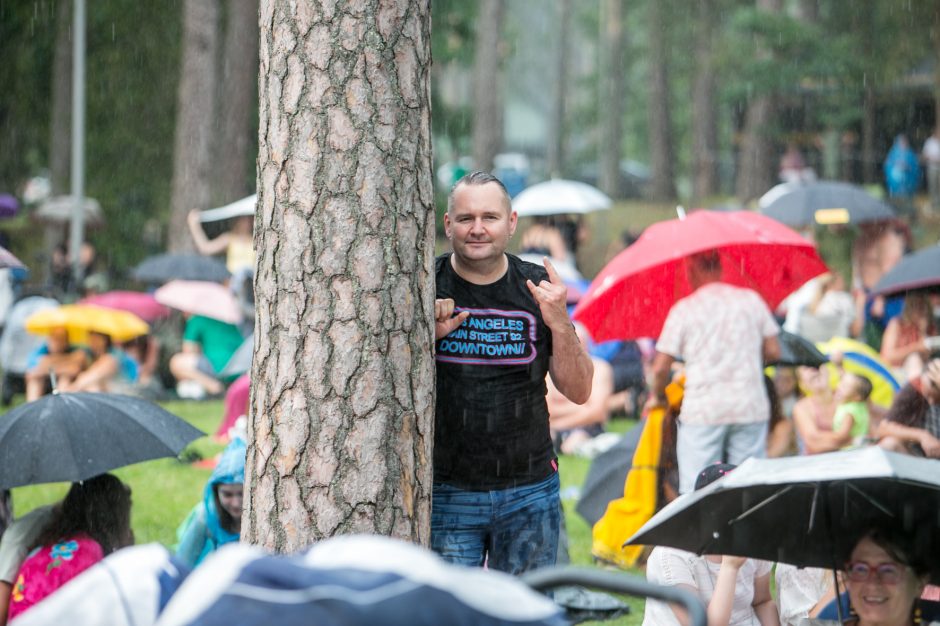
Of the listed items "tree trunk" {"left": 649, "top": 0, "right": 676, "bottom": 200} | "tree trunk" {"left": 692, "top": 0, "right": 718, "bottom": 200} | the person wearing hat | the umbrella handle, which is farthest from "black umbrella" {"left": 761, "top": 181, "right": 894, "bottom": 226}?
"tree trunk" {"left": 649, "top": 0, "right": 676, "bottom": 200}

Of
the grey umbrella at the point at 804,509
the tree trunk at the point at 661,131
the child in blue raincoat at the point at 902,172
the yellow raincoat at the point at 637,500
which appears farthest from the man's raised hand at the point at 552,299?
the tree trunk at the point at 661,131

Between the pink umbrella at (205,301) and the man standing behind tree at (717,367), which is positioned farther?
the pink umbrella at (205,301)

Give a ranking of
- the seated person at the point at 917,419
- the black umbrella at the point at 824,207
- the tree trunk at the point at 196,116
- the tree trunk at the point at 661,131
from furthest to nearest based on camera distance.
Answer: the tree trunk at the point at 661,131, the tree trunk at the point at 196,116, the black umbrella at the point at 824,207, the seated person at the point at 917,419

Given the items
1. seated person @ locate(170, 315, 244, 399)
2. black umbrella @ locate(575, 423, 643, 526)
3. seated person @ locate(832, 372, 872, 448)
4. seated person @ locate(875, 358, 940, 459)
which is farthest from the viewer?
seated person @ locate(170, 315, 244, 399)

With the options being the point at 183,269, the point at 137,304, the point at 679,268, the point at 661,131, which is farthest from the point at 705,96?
the point at 679,268

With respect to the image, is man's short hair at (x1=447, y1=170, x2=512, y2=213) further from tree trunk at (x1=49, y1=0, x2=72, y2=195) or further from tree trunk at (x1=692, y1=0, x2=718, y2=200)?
tree trunk at (x1=692, y1=0, x2=718, y2=200)

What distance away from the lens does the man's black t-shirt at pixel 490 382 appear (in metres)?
4.33

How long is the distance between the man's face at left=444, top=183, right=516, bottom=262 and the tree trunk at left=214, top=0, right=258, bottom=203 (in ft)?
55.2

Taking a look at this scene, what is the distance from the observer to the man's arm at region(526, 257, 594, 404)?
428 cm

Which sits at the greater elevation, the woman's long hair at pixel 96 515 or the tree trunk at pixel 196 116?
the tree trunk at pixel 196 116

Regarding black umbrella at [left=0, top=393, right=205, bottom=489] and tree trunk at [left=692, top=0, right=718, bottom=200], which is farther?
tree trunk at [left=692, top=0, right=718, bottom=200]

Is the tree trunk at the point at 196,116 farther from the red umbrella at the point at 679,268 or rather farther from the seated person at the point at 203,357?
the red umbrella at the point at 679,268

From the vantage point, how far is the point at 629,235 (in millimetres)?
16094

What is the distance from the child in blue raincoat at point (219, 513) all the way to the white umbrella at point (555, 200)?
29.4ft
